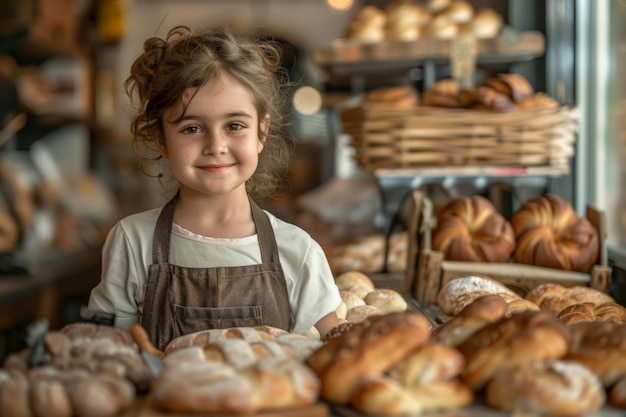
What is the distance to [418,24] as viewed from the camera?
Answer: 129 inches

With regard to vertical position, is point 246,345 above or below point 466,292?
above

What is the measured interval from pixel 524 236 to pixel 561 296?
376mm

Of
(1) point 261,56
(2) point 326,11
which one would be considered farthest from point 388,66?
(2) point 326,11

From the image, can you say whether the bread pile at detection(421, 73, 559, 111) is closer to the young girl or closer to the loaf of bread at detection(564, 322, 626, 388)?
the young girl

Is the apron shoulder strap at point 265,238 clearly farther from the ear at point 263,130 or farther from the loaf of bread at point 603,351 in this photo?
the loaf of bread at point 603,351

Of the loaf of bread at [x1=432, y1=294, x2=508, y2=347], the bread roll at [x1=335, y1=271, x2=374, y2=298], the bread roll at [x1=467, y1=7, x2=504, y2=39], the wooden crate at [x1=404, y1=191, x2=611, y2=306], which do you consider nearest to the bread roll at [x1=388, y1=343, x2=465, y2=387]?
the loaf of bread at [x1=432, y1=294, x2=508, y2=347]

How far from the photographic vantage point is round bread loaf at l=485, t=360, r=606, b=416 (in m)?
0.97

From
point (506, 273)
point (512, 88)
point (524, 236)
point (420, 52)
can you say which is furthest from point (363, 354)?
point (420, 52)

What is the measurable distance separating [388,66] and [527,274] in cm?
144

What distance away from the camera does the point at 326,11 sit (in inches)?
274

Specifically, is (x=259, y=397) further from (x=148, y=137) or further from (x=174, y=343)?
(x=148, y=137)

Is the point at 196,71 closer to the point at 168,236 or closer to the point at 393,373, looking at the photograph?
the point at 168,236

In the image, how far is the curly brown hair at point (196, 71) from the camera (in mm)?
1474

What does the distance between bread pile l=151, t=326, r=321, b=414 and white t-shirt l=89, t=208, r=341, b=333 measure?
1.26 feet
